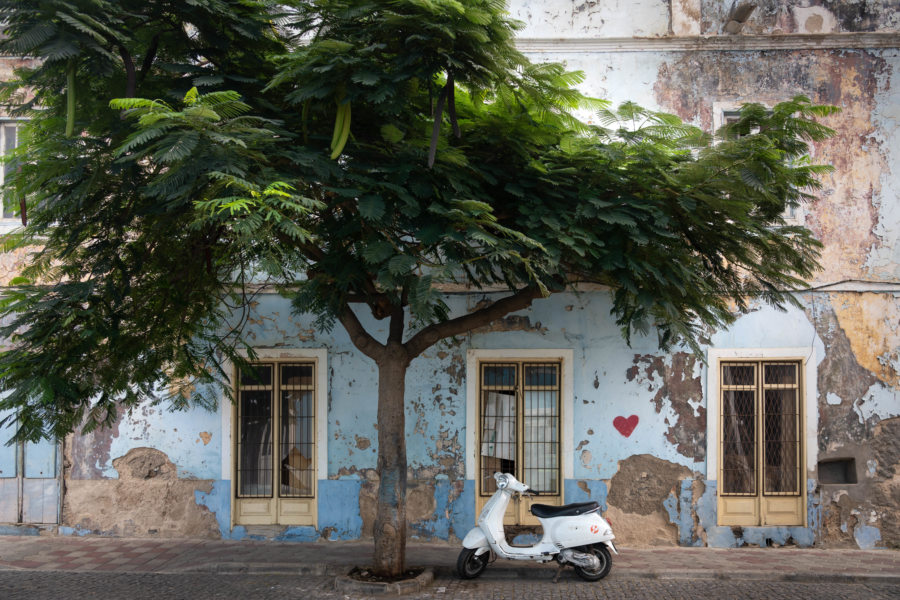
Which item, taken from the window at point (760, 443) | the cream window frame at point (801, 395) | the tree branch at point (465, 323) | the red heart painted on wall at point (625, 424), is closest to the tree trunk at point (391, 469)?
the tree branch at point (465, 323)

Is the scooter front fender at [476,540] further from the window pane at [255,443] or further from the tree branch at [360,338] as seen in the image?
the window pane at [255,443]

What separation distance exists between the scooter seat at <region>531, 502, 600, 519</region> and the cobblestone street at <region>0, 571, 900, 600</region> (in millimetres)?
664

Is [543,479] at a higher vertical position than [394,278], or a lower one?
lower

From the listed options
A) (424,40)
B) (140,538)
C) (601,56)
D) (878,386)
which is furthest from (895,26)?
(140,538)

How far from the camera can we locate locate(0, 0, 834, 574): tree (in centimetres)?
542

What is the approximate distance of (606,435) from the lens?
8.99 metres

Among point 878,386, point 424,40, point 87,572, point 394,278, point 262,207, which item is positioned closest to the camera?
point 262,207

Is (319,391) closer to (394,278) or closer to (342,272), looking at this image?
(342,272)

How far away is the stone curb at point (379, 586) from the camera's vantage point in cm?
683

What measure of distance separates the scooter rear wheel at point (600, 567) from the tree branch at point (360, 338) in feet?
9.42

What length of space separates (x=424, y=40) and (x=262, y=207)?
174 centimetres

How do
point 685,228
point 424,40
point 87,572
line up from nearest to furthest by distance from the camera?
point 424,40 < point 685,228 < point 87,572

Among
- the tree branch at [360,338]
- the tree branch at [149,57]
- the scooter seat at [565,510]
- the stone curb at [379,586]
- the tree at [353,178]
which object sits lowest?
the stone curb at [379,586]

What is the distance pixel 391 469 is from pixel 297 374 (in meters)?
2.68
